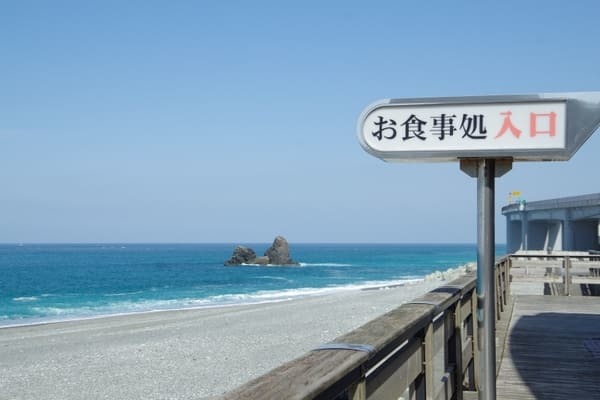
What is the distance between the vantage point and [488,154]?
3.11 metres

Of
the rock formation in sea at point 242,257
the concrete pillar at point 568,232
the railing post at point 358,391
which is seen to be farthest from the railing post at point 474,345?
the rock formation in sea at point 242,257

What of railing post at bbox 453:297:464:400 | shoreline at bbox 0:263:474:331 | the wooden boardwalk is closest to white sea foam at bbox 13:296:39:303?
shoreline at bbox 0:263:474:331

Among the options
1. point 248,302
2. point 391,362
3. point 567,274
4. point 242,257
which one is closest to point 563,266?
point 567,274

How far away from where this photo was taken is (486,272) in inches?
126

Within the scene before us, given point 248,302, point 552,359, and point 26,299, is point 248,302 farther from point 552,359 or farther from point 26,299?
point 552,359

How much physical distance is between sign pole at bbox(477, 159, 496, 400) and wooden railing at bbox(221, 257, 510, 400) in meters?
0.31

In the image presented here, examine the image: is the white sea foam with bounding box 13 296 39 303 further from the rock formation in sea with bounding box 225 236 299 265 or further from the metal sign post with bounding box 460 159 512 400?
the rock formation in sea with bounding box 225 236 299 265

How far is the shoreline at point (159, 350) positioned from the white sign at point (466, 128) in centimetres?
1108

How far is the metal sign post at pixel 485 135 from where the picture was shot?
9.71 ft

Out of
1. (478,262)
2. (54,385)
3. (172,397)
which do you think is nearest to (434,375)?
(478,262)

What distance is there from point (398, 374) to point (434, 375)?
98cm

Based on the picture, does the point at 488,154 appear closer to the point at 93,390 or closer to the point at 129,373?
the point at 93,390

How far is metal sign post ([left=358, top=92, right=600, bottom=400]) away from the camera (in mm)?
2961

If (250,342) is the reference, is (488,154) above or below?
above
